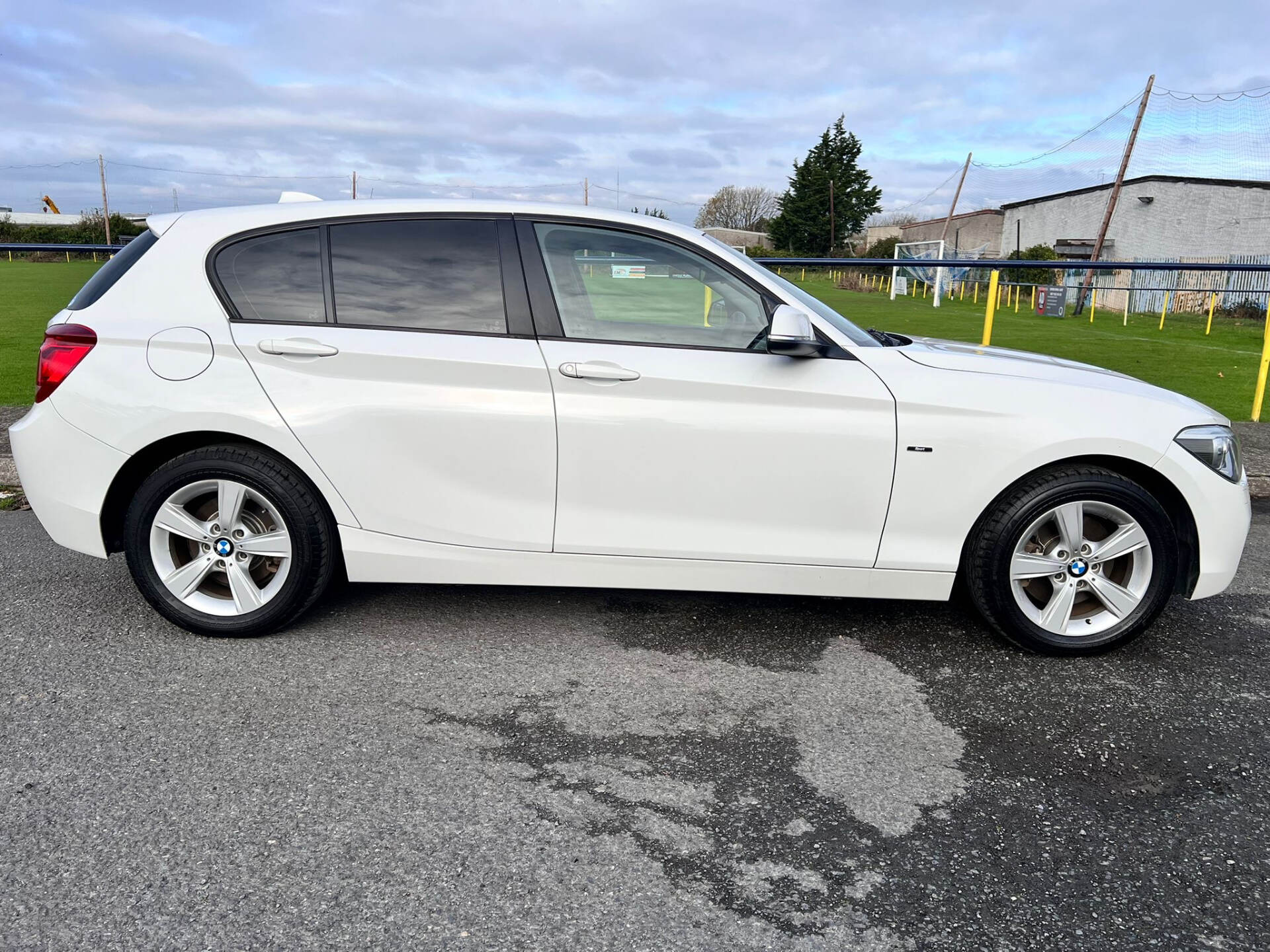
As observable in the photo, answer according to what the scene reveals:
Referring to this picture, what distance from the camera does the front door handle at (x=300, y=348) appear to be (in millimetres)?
3547

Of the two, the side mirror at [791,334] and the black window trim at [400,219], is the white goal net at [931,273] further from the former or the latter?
the black window trim at [400,219]

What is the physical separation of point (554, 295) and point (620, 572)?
41.9 inches

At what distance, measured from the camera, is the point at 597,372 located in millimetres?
3469

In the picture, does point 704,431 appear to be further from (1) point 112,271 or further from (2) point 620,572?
(1) point 112,271

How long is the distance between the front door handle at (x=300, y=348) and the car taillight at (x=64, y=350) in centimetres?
69

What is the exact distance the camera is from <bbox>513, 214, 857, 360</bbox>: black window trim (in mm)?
3533

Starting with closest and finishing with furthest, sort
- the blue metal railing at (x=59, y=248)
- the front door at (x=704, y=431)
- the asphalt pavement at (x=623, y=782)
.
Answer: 1. the asphalt pavement at (x=623, y=782)
2. the front door at (x=704, y=431)
3. the blue metal railing at (x=59, y=248)

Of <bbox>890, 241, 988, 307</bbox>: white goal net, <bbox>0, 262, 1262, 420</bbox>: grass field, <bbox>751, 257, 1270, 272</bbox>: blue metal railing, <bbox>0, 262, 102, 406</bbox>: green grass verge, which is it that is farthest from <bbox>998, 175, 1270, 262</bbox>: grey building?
<bbox>0, 262, 102, 406</bbox>: green grass verge

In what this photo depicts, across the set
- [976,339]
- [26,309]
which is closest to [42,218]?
[26,309]

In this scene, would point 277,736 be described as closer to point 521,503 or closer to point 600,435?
point 521,503

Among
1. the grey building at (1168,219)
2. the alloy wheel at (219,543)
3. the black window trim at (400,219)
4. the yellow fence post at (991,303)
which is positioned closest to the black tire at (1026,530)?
the black window trim at (400,219)

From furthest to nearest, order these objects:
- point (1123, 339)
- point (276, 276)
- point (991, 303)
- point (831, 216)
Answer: point (831, 216) < point (1123, 339) < point (991, 303) < point (276, 276)

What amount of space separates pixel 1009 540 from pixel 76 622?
144 inches

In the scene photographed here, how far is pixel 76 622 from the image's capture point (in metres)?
3.91
